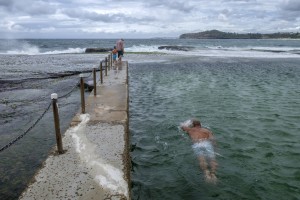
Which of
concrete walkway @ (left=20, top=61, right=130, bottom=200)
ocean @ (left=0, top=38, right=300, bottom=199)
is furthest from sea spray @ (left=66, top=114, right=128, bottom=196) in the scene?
ocean @ (left=0, top=38, right=300, bottom=199)

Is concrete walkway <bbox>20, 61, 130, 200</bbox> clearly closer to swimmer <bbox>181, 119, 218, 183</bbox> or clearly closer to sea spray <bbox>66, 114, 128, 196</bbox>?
sea spray <bbox>66, 114, 128, 196</bbox>

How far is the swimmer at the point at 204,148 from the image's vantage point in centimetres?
614

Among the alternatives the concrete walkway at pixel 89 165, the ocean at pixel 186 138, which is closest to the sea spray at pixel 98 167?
the concrete walkway at pixel 89 165

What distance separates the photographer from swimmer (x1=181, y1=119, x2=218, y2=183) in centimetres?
614

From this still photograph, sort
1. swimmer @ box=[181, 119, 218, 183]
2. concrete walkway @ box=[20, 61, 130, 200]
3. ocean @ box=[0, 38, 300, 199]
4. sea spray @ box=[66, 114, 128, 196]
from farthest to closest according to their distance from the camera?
swimmer @ box=[181, 119, 218, 183] < ocean @ box=[0, 38, 300, 199] < sea spray @ box=[66, 114, 128, 196] < concrete walkway @ box=[20, 61, 130, 200]

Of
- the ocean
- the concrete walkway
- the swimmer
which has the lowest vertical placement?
the ocean

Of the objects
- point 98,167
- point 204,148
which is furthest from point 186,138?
point 98,167

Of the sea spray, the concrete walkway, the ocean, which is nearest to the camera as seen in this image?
the concrete walkway

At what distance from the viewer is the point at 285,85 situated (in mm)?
16484

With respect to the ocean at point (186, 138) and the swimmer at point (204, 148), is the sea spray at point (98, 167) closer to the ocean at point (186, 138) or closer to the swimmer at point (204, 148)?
the ocean at point (186, 138)

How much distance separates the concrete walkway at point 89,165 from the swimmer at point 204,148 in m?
1.65

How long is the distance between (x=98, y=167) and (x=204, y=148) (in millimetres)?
3070

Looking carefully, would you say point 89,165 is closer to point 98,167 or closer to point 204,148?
point 98,167

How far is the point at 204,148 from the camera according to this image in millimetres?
7219
